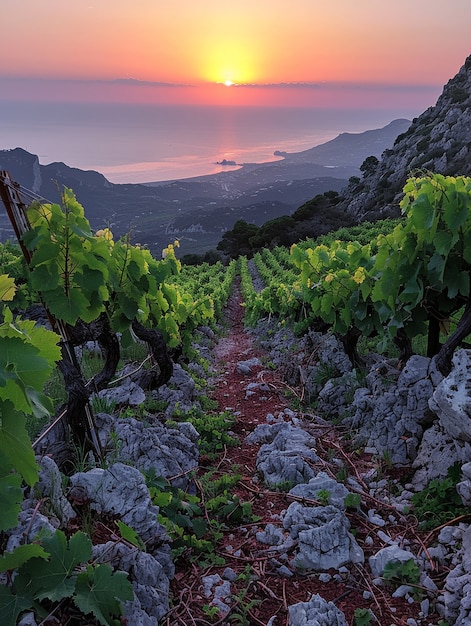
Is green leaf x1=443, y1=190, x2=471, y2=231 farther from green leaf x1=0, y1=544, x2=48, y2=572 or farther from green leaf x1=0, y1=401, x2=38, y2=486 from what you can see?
green leaf x1=0, y1=544, x2=48, y2=572

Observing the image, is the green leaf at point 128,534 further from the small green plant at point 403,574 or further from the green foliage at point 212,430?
the green foliage at point 212,430

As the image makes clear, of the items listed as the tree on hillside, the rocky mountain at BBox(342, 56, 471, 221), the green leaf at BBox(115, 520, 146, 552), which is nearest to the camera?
the green leaf at BBox(115, 520, 146, 552)

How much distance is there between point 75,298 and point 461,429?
3467 mm

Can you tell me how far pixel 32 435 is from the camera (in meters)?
5.15

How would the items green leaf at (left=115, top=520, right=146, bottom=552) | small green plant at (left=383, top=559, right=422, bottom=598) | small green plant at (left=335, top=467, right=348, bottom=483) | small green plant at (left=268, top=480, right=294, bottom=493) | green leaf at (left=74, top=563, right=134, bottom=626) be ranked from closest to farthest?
1. green leaf at (left=74, top=563, right=134, bottom=626)
2. green leaf at (left=115, top=520, right=146, bottom=552)
3. small green plant at (left=383, top=559, right=422, bottom=598)
4. small green plant at (left=268, top=480, right=294, bottom=493)
5. small green plant at (left=335, top=467, right=348, bottom=483)

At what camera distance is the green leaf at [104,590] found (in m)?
2.41

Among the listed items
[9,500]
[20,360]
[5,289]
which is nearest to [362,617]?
[9,500]

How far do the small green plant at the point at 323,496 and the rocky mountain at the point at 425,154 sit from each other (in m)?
67.3

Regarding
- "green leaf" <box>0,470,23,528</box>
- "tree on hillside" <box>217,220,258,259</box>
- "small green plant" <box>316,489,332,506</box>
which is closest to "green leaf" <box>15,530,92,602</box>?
"green leaf" <box>0,470,23,528</box>

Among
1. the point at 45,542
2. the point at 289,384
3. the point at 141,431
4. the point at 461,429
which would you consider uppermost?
the point at 45,542

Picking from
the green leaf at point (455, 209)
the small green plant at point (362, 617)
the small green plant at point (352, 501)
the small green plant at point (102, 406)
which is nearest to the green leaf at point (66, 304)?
the small green plant at point (102, 406)

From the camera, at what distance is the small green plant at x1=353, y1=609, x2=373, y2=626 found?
9.88ft

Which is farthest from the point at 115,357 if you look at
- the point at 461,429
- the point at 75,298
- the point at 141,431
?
the point at 461,429

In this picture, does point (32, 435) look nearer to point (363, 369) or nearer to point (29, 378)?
point (29, 378)
